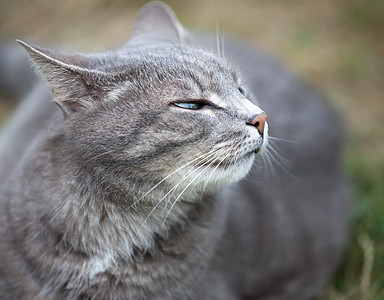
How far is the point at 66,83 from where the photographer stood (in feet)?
6.64

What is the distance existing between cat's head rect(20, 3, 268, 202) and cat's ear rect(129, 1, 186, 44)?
0.46 m

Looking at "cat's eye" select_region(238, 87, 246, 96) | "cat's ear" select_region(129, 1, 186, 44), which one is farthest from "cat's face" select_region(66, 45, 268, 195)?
"cat's ear" select_region(129, 1, 186, 44)

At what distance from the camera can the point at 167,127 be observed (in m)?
2.03

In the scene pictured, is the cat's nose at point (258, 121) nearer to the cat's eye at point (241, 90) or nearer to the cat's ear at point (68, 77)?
the cat's eye at point (241, 90)

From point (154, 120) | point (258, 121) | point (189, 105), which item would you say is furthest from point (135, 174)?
point (258, 121)

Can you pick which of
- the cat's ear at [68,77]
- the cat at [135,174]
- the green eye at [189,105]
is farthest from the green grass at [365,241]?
the cat's ear at [68,77]

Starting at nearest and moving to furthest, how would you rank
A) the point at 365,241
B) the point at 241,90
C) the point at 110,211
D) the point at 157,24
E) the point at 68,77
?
the point at 68,77, the point at 110,211, the point at 241,90, the point at 157,24, the point at 365,241

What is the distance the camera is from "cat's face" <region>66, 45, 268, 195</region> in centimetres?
203

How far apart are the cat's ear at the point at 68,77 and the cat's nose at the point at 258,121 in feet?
1.80

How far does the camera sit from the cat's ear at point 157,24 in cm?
259

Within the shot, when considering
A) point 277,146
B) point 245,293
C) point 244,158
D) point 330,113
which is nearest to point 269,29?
point 330,113

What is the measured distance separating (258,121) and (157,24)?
830 mm

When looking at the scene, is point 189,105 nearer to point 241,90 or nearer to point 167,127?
point 167,127

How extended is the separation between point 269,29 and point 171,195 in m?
3.15
